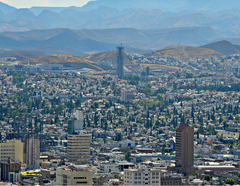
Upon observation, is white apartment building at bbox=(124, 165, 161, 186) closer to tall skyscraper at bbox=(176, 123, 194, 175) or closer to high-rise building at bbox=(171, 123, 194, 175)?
high-rise building at bbox=(171, 123, 194, 175)

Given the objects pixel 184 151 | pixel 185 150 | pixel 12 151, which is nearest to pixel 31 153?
pixel 12 151

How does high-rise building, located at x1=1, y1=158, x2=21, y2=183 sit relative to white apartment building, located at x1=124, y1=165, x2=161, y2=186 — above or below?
below

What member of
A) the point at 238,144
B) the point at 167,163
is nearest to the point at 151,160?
the point at 167,163

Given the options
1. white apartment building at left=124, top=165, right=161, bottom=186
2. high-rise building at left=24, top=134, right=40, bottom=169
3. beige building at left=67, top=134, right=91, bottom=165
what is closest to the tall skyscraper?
beige building at left=67, top=134, right=91, bottom=165

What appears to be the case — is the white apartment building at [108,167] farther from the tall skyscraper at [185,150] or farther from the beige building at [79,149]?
the tall skyscraper at [185,150]

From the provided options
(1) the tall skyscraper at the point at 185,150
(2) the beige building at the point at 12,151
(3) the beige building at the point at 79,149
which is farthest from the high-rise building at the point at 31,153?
(1) the tall skyscraper at the point at 185,150
